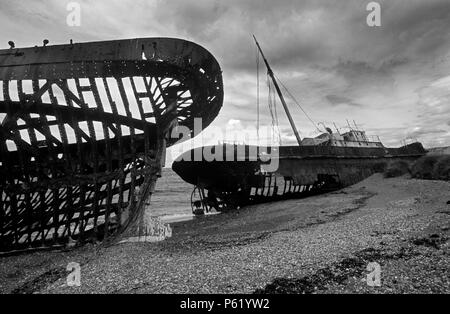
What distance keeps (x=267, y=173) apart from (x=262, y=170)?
2.65ft

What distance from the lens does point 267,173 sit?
1806 cm

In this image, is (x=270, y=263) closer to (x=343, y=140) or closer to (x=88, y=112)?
(x=88, y=112)

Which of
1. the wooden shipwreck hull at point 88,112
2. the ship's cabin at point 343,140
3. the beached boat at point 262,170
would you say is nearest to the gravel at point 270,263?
the wooden shipwreck hull at point 88,112

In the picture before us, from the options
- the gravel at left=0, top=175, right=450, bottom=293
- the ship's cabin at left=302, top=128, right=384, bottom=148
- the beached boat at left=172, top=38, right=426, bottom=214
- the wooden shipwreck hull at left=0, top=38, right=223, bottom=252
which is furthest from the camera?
the ship's cabin at left=302, top=128, right=384, bottom=148

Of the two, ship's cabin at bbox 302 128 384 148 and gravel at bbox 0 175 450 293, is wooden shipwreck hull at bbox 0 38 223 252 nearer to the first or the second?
gravel at bbox 0 175 450 293

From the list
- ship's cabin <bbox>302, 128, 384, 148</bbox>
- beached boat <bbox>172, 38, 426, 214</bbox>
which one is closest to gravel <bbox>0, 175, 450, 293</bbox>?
beached boat <bbox>172, 38, 426, 214</bbox>

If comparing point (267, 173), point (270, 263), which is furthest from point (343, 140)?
point (270, 263)

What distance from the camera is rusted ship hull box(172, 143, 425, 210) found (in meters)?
16.4

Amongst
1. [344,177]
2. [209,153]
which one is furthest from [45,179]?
[344,177]

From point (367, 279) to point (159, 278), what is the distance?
3.54 metres

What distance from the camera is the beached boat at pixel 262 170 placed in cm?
1616

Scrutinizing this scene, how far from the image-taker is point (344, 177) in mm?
21469

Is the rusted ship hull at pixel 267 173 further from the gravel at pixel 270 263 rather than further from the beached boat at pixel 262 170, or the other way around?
the gravel at pixel 270 263

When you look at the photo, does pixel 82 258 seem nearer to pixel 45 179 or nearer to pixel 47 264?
pixel 47 264
